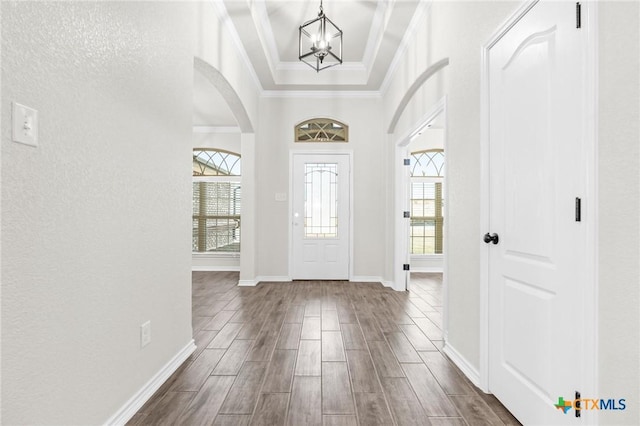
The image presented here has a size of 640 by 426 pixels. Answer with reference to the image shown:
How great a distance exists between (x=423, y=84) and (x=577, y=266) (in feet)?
8.93

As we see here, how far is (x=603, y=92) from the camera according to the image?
1.20 meters

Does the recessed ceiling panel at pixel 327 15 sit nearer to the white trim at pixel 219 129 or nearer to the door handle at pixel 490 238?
the white trim at pixel 219 129

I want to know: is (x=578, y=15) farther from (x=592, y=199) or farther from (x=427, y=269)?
(x=427, y=269)

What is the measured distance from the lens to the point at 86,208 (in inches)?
56.5

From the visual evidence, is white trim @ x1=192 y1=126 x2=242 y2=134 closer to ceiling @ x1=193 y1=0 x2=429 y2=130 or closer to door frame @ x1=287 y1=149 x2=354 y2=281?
ceiling @ x1=193 y1=0 x2=429 y2=130

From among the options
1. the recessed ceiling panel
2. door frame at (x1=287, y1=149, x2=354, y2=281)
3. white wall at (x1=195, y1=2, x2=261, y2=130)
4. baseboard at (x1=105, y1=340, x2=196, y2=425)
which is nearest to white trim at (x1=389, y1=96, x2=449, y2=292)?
door frame at (x1=287, y1=149, x2=354, y2=281)

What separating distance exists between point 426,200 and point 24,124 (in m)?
6.33

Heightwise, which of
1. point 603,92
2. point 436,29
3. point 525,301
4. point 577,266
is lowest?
point 525,301

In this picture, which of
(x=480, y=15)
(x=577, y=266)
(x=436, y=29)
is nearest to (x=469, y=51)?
(x=480, y=15)

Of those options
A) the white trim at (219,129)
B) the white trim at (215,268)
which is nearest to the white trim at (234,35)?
the white trim at (219,129)

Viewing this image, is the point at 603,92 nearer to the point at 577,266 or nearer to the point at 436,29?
the point at 577,266

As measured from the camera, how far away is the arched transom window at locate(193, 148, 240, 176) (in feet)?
22.4

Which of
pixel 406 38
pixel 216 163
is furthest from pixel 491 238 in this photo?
pixel 216 163

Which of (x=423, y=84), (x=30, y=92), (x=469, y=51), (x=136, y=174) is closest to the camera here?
(x=30, y=92)
